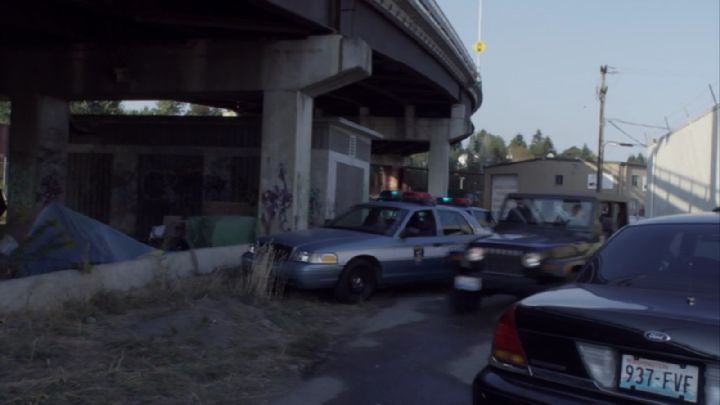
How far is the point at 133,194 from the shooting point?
2288 centimetres

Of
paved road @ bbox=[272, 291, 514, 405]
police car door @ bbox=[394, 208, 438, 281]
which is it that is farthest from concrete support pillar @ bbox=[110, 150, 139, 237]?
paved road @ bbox=[272, 291, 514, 405]

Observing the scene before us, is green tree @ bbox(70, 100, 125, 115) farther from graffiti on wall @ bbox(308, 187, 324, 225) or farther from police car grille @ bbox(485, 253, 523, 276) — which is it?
police car grille @ bbox(485, 253, 523, 276)

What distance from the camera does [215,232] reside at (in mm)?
13695

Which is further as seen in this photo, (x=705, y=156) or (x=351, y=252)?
(x=705, y=156)

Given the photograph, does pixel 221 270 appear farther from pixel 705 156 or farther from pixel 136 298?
pixel 705 156

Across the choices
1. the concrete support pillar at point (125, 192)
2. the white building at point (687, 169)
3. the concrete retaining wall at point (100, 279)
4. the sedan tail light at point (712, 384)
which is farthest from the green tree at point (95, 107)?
the sedan tail light at point (712, 384)

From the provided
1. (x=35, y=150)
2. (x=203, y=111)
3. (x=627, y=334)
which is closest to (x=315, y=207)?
(x=35, y=150)

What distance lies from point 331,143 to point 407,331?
1377 cm

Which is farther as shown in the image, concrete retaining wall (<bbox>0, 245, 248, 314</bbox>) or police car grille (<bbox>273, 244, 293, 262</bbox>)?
police car grille (<bbox>273, 244, 293, 262</bbox>)

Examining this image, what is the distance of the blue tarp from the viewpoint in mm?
8547

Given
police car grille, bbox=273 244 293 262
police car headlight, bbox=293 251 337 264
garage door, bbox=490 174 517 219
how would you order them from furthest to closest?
garage door, bbox=490 174 517 219
police car grille, bbox=273 244 293 262
police car headlight, bbox=293 251 337 264

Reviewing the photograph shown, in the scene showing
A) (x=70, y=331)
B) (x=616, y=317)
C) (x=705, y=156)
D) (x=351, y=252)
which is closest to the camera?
(x=616, y=317)

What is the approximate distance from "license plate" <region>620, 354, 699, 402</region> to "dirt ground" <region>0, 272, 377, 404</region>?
10.5 feet

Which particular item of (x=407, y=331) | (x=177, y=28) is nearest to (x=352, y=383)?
(x=407, y=331)
